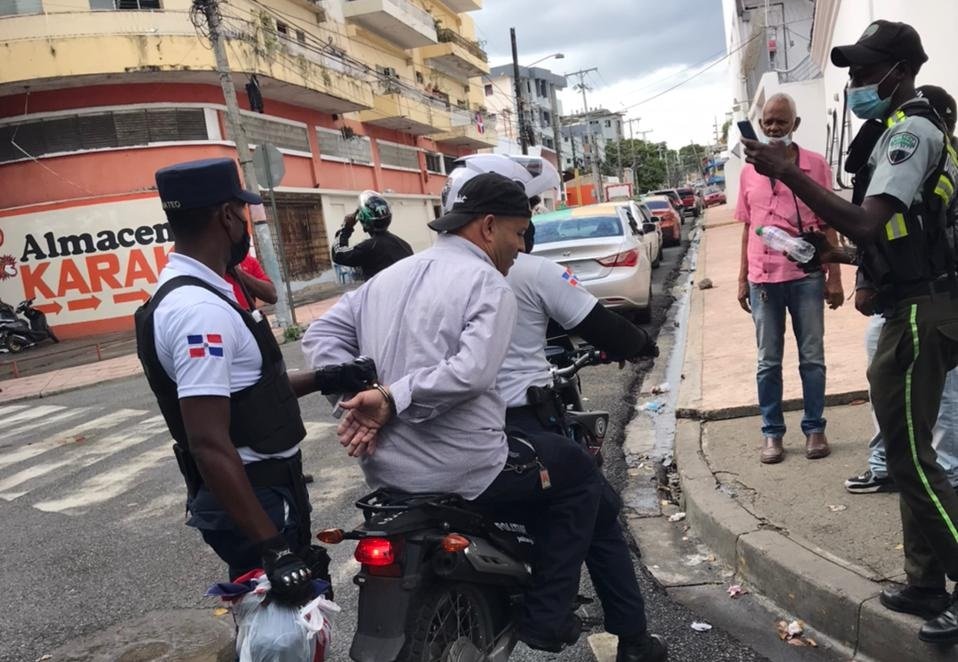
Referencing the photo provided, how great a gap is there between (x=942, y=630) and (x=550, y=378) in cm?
153

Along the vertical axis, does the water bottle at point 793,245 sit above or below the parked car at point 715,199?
above

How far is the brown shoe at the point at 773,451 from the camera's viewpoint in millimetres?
4570

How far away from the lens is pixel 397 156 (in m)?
34.2

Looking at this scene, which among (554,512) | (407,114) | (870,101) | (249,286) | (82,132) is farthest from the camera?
(407,114)

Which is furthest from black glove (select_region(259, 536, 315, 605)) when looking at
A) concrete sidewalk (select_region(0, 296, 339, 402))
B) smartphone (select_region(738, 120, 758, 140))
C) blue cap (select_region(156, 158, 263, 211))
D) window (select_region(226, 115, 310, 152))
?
window (select_region(226, 115, 310, 152))

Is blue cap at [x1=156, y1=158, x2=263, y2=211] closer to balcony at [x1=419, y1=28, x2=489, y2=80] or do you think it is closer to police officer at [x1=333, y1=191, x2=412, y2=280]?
police officer at [x1=333, y1=191, x2=412, y2=280]

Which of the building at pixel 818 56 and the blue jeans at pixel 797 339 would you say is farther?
the building at pixel 818 56

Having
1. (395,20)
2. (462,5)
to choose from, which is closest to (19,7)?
(395,20)

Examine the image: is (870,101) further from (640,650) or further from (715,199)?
(715,199)

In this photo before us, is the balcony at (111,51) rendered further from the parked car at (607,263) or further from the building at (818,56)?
the parked car at (607,263)

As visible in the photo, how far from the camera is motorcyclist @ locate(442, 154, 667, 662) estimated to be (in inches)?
110

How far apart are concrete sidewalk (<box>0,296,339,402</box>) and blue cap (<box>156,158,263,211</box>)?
373 inches

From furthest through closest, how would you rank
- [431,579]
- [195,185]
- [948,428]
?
[948,428] → [431,579] → [195,185]

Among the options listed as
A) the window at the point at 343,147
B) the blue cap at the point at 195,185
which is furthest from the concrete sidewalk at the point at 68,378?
the window at the point at 343,147
